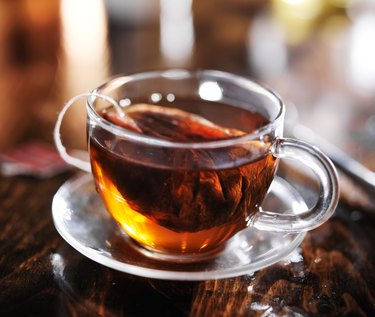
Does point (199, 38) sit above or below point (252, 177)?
below

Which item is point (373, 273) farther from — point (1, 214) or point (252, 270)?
point (1, 214)

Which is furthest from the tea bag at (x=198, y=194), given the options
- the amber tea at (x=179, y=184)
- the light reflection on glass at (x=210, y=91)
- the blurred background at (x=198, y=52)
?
the blurred background at (x=198, y=52)

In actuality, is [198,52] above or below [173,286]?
below

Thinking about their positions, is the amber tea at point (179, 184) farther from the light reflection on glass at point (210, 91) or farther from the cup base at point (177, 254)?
the light reflection on glass at point (210, 91)

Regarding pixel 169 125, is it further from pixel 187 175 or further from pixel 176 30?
pixel 176 30

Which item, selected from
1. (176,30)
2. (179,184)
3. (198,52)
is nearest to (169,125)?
(179,184)

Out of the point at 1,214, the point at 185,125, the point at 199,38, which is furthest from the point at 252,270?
the point at 199,38
